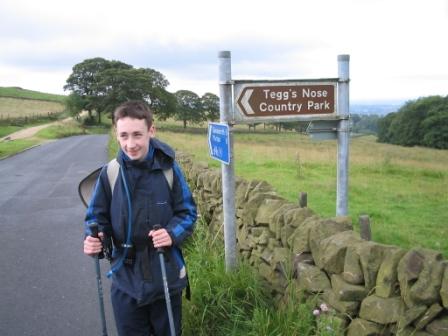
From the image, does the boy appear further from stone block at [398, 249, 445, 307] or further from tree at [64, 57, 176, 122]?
tree at [64, 57, 176, 122]

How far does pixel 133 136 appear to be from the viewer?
2613mm

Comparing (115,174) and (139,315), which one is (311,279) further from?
(115,174)

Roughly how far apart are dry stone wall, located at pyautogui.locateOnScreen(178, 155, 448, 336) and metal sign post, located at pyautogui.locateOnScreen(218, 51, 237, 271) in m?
0.29

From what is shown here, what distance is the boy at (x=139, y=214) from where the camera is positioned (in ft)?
8.62

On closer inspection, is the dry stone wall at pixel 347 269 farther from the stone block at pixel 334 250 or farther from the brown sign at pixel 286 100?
the brown sign at pixel 286 100

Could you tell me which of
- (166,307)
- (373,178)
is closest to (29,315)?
(166,307)

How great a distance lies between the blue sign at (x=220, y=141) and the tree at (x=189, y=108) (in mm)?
57559

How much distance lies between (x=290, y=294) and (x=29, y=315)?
2.86 meters

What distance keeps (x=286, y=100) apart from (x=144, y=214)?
5.90 ft

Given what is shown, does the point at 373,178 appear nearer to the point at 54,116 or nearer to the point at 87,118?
the point at 87,118

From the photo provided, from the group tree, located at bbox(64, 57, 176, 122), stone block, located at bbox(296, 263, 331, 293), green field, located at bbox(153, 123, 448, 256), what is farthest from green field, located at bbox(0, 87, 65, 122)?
stone block, located at bbox(296, 263, 331, 293)

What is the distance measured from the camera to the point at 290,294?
3.24 meters

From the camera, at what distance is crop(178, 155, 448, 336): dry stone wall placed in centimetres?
232

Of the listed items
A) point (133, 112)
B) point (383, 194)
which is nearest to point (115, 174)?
point (133, 112)
